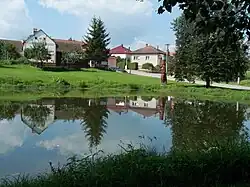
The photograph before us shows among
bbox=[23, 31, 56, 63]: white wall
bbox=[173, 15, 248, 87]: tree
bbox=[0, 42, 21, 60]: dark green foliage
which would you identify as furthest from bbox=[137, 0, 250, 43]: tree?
bbox=[23, 31, 56, 63]: white wall

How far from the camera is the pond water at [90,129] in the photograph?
1045 cm

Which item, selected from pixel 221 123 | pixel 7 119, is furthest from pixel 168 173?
pixel 7 119

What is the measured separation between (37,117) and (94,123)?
319cm

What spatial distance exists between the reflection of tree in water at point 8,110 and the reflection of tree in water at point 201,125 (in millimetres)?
7301

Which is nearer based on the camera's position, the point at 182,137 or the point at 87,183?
the point at 87,183

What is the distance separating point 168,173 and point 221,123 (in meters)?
11.7

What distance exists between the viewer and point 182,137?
12.8 metres

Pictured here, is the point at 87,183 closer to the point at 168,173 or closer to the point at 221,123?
the point at 168,173

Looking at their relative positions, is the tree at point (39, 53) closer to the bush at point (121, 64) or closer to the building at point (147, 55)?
the bush at point (121, 64)

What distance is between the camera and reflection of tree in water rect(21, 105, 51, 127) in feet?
53.6

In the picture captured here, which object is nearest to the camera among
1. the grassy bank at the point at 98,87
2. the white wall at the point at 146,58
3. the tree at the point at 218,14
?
the tree at the point at 218,14

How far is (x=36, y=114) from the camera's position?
18641mm

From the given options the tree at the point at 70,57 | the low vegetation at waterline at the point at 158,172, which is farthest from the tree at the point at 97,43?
the low vegetation at waterline at the point at 158,172

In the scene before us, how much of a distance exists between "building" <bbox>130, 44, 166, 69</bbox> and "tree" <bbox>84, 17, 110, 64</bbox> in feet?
80.1
